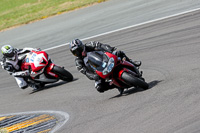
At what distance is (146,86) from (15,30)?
1329 centimetres

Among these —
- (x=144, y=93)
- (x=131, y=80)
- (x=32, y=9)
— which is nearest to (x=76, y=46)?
(x=131, y=80)

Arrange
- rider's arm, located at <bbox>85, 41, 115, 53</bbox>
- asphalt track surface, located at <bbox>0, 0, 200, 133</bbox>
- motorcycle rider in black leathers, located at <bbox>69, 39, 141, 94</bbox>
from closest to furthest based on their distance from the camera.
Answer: asphalt track surface, located at <bbox>0, 0, 200, 133</bbox>, rider's arm, located at <bbox>85, 41, 115, 53</bbox>, motorcycle rider in black leathers, located at <bbox>69, 39, 141, 94</bbox>

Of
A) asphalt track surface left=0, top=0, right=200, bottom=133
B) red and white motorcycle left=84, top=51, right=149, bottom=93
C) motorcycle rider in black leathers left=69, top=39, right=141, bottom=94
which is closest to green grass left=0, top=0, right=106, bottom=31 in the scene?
asphalt track surface left=0, top=0, right=200, bottom=133

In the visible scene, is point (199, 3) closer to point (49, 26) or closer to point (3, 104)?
point (49, 26)

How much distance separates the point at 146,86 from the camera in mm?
9258

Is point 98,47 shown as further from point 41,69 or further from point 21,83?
point 21,83

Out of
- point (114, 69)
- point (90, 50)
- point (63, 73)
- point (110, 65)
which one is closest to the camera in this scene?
point (110, 65)

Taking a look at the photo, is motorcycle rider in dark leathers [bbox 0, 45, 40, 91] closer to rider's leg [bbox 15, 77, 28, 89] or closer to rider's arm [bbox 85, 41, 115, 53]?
rider's leg [bbox 15, 77, 28, 89]

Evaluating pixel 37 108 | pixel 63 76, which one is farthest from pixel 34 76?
pixel 37 108

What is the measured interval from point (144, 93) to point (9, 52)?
204 inches

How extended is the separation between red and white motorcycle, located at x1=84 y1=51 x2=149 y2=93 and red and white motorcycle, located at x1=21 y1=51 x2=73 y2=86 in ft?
11.3

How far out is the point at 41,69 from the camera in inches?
511

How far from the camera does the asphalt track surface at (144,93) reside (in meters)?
7.37

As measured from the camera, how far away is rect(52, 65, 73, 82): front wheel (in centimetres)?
1266
